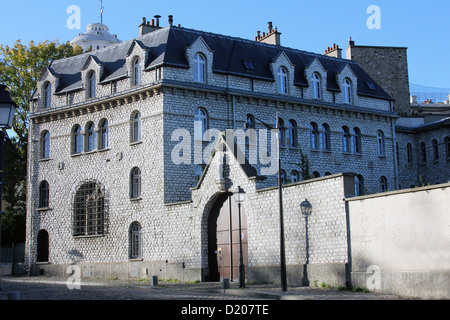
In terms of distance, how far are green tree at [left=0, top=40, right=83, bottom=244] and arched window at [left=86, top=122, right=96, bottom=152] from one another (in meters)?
9.25

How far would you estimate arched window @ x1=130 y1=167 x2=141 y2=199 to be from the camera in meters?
30.6

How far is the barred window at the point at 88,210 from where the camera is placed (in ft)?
105

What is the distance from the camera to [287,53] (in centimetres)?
3625

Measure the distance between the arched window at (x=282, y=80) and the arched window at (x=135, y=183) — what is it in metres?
9.11

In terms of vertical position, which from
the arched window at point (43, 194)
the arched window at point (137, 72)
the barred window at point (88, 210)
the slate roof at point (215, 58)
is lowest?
the barred window at point (88, 210)

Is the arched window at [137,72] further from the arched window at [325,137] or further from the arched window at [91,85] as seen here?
the arched window at [325,137]

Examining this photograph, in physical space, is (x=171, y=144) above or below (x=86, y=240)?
above

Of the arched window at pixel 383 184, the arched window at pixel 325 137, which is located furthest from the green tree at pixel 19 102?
the arched window at pixel 383 184

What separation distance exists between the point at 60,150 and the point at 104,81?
504 cm

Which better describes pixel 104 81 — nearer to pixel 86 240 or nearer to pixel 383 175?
pixel 86 240

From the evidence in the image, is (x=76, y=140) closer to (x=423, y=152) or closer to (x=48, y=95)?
(x=48, y=95)
